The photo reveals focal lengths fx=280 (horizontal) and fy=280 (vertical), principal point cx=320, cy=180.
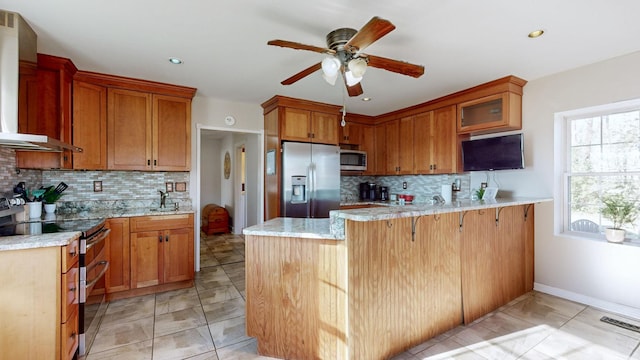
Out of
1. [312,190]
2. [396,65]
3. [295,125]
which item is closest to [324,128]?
[295,125]

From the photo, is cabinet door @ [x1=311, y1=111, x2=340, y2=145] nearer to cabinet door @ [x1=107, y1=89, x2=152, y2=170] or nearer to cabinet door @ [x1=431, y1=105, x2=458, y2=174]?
cabinet door @ [x1=431, y1=105, x2=458, y2=174]

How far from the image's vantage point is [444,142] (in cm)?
388

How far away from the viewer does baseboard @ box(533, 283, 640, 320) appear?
256 centimetres

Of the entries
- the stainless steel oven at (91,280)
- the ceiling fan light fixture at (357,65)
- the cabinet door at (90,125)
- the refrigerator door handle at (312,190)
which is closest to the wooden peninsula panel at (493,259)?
the ceiling fan light fixture at (357,65)

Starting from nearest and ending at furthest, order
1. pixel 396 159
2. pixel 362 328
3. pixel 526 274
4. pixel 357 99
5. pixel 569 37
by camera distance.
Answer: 1. pixel 362 328
2. pixel 569 37
3. pixel 526 274
4. pixel 357 99
5. pixel 396 159

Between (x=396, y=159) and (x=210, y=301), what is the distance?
11.1ft

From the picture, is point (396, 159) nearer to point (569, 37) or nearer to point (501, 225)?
point (501, 225)

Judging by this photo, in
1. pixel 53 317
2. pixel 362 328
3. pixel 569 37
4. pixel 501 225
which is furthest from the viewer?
pixel 501 225

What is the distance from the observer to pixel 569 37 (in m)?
2.25

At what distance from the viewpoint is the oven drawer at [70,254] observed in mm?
1749

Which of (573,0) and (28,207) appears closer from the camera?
(573,0)

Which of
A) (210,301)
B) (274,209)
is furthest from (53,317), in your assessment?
(274,209)

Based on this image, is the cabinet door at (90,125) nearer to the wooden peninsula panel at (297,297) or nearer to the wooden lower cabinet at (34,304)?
the wooden lower cabinet at (34,304)

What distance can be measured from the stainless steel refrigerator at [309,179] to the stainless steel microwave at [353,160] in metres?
0.35
